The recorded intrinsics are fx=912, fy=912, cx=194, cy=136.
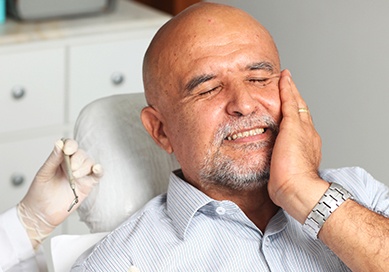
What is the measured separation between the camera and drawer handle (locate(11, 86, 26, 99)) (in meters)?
3.00

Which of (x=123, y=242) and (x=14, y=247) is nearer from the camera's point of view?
(x=123, y=242)

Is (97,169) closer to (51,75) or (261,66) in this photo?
(261,66)

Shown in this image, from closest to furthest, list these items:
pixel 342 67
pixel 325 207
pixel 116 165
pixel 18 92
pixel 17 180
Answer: pixel 325 207, pixel 116 165, pixel 342 67, pixel 18 92, pixel 17 180

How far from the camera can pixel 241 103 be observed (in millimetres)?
1817

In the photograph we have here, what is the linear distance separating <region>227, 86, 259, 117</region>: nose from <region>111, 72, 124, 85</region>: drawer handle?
136 cm

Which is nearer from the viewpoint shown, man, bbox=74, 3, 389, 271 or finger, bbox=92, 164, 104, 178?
man, bbox=74, 3, 389, 271

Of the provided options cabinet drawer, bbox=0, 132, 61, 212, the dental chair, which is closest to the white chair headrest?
the dental chair

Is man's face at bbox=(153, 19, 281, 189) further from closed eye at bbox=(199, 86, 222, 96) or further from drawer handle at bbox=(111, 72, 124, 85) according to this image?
drawer handle at bbox=(111, 72, 124, 85)

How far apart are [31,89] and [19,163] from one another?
262 millimetres

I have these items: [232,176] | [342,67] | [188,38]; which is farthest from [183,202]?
[342,67]

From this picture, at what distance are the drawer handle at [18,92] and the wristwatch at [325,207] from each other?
1.52 m

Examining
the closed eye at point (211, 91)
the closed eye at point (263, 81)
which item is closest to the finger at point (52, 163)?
the closed eye at point (211, 91)

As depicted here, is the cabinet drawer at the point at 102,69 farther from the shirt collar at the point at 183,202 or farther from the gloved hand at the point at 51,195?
the shirt collar at the point at 183,202

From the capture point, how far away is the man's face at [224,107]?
1825 millimetres
